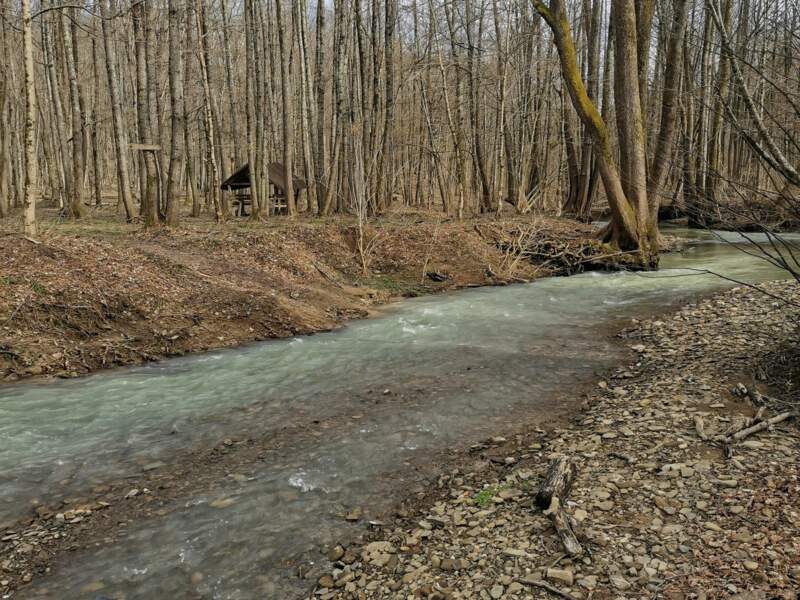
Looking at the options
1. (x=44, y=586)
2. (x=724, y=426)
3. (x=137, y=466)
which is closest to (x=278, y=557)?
(x=44, y=586)

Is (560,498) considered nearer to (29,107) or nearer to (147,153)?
(29,107)

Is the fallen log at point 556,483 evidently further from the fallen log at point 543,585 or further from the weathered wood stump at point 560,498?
the fallen log at point 543,585

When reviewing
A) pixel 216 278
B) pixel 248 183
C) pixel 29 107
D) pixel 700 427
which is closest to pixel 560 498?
pixel 700 427

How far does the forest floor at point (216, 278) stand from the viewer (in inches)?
306

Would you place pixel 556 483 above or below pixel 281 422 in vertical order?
above

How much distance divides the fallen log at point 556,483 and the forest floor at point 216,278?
5999 millimetres

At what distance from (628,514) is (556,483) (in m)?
0.49

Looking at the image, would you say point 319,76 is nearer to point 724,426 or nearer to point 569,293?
point 569,293

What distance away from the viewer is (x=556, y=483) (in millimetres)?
3770

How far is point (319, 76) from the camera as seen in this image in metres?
18.4

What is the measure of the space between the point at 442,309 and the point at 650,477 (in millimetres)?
7314

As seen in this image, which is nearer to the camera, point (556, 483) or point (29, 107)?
point (556, 483)

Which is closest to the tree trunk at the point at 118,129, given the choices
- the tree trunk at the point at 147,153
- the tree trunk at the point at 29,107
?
the tree trunk at the point at 147,153

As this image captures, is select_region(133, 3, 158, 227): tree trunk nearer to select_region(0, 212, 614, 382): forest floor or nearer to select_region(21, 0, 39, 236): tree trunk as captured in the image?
select_region(0, 212, 614, 382): forest floor
